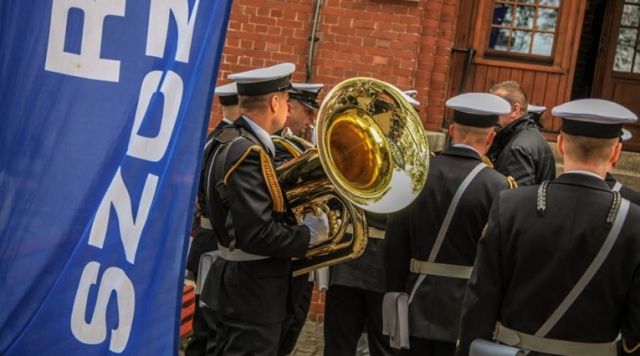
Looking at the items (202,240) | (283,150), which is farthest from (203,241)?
(283,150)

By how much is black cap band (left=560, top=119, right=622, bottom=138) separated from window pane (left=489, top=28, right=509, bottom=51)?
5927mm

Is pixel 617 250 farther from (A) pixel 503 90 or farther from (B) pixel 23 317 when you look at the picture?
(A) pixel 503 90

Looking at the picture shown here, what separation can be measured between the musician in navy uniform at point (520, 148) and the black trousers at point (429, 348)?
1714mm

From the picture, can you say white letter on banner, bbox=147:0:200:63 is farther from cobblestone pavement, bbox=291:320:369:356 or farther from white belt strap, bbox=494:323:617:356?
cobblestone pavement, bbox=291:320:369:356

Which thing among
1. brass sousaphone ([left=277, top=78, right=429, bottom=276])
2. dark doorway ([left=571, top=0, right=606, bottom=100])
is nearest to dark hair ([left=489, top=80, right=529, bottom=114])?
brass sousaphone ([left=277, top=78, right=429, bottom=276])

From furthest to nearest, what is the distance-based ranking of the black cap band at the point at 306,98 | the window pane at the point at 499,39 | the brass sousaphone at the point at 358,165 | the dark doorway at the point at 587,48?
the dark doorway at the point at 587,48 → the window pane at the point at 499,39 → the black cap band at the point at 306,98 → the brass sousaphone at the point at 358,165

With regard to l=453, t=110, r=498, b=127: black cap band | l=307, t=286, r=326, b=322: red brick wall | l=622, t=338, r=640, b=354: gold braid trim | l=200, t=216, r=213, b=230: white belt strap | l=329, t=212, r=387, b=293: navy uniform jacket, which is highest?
l=453, t=110, r=498, b=127: black cap band

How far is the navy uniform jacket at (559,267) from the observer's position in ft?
11.0

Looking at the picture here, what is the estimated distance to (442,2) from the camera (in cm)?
858

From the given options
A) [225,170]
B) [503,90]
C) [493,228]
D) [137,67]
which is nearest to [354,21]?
[503,90]

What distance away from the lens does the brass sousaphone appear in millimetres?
4531

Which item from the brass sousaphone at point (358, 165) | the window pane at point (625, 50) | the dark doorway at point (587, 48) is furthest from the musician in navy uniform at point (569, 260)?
the dark doorway at point (587, 48)

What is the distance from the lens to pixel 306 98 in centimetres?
624

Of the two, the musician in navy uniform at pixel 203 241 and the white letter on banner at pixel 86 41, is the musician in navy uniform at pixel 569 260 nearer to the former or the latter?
the white letter on banner at pixel 86 41
